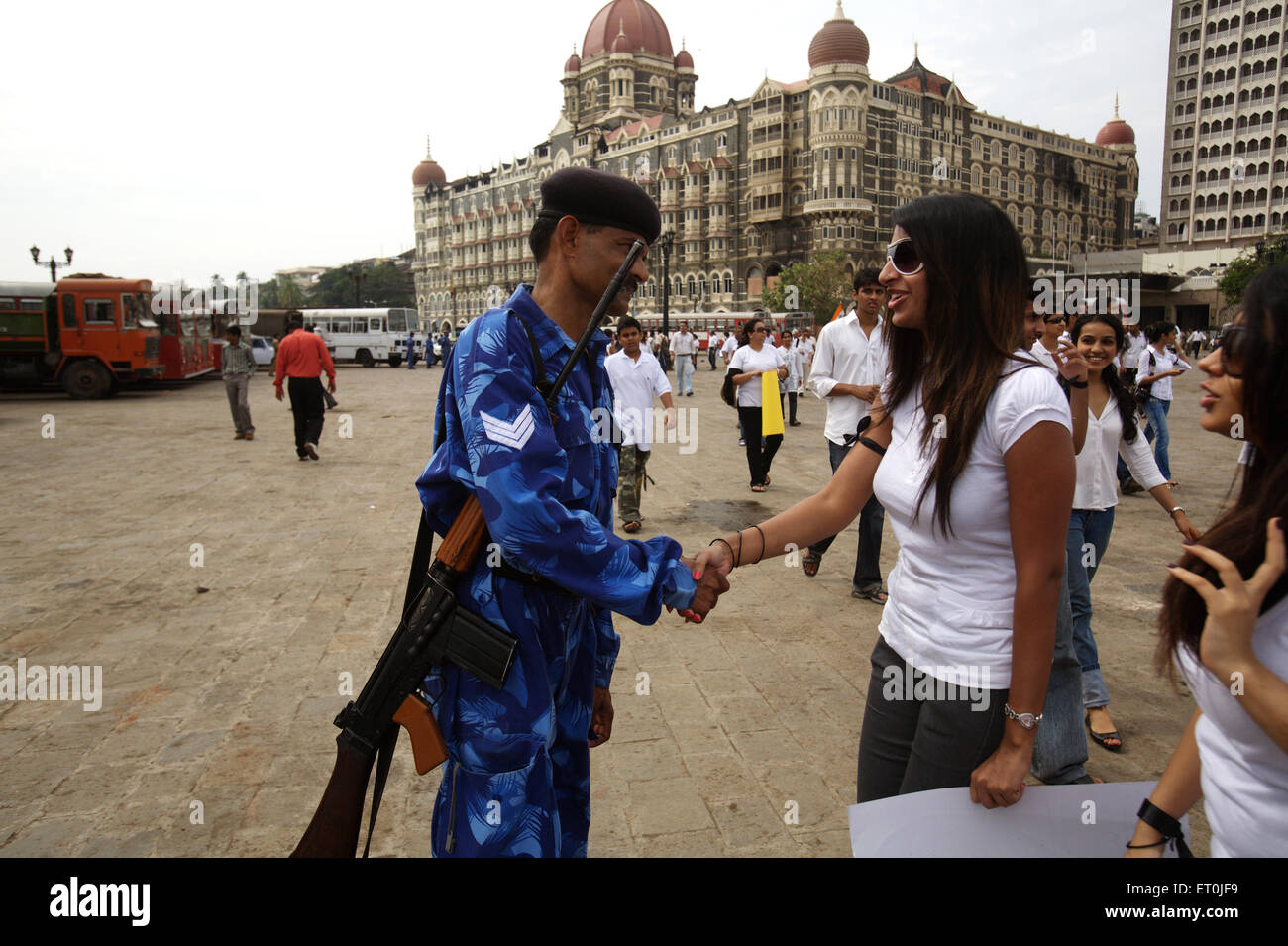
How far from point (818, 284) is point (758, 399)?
5204 cm

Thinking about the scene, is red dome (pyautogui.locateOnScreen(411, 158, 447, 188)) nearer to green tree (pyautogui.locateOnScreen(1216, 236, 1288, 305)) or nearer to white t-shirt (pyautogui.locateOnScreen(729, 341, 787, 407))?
green tree (pyautogui.locateOnScreen(1216, 236, 1288, 305))

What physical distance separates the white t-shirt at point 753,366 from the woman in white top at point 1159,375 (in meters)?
4.29

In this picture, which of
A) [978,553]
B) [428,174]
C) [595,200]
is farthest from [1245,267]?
[428,174]

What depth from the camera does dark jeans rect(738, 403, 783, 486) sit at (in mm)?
9727

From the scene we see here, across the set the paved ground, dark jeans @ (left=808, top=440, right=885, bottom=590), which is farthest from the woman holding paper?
dark jeans @ (left=808, top=440, right=885, bottom=590)

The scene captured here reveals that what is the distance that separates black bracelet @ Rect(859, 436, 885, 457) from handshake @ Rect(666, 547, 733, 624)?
498 millimetres

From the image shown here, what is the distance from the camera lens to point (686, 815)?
3.15m

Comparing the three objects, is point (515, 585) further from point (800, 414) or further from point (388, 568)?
point (800, 414)

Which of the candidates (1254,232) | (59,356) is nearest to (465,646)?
(59,356)

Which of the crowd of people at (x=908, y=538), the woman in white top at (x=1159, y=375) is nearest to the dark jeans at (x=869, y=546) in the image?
the crowd of people at (x=908, y=538)

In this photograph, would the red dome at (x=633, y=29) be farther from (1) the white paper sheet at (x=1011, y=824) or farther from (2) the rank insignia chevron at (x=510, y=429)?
(1) the white paper sheet at (x=1011, y=824)

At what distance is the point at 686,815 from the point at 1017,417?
82.1 inches

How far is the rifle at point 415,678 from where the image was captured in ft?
5.81

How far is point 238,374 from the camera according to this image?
13.9 meters
